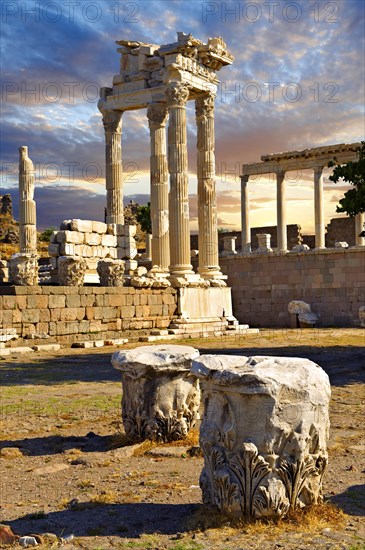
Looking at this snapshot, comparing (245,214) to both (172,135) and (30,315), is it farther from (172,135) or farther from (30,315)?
(30,315)

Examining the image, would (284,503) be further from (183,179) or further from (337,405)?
(183,179)

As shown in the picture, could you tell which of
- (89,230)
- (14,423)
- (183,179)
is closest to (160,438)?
(14,423)

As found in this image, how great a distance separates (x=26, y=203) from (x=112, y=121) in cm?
480

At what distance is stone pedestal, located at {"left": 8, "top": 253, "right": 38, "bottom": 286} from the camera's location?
56.2 feet

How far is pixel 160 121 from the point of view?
24500 millimetres

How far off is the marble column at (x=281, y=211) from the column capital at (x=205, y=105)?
12.3m

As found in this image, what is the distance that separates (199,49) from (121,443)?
19.0 meters

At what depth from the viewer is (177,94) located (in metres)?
22.7

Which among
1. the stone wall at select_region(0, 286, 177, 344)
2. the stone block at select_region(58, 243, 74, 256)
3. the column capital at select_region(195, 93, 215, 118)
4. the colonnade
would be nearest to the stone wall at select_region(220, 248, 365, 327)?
the colonnade

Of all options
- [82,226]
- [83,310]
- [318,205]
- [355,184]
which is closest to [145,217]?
[318,205]

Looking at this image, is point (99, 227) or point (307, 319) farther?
point (307, 319)

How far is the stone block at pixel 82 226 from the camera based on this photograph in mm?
20688

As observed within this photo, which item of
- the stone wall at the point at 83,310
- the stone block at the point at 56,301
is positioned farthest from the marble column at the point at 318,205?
the stone block at the point at 56,301

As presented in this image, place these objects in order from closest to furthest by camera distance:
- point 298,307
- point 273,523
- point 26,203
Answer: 1. point 273,523
2. point 26,203
3. point 298,307
